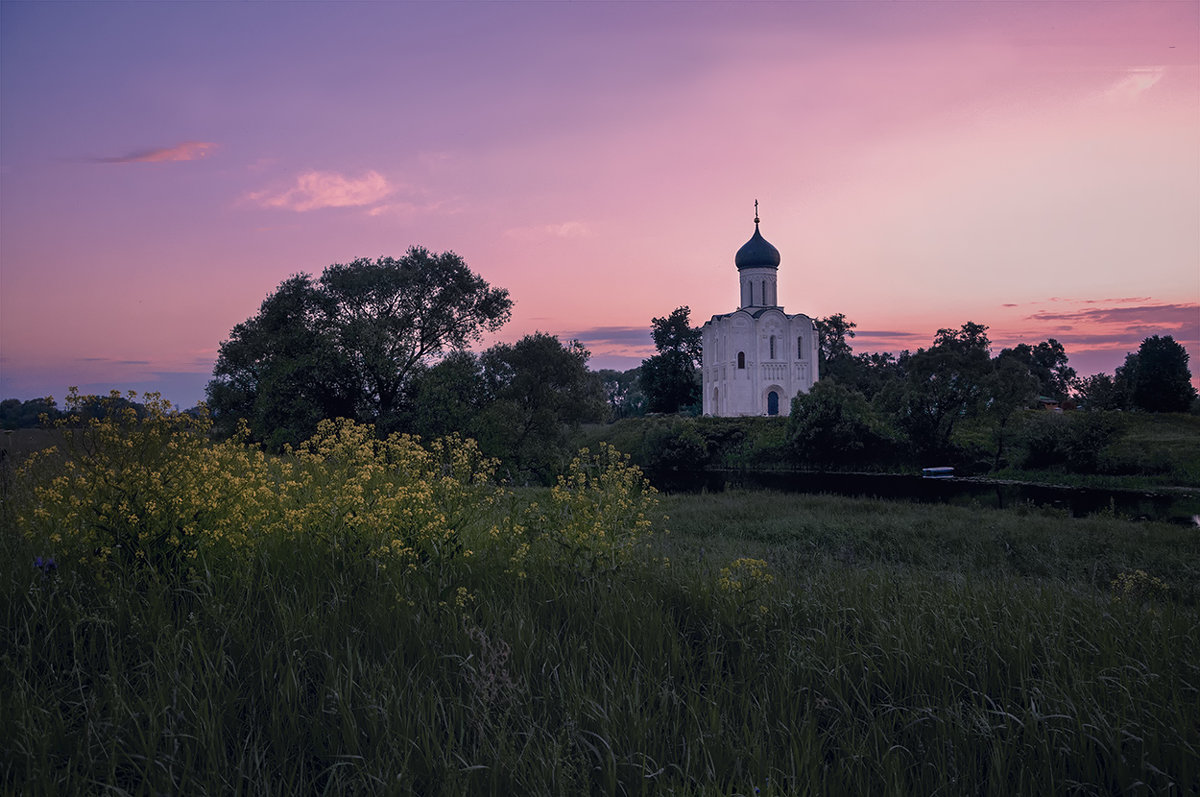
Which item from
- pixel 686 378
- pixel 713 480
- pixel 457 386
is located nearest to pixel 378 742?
pixel 457 386

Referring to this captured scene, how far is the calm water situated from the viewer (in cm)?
2453

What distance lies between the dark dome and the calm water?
35002mm

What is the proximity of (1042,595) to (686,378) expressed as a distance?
69.1 meters

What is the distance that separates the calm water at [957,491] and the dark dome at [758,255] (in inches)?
1378

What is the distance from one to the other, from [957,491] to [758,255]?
45675 mm

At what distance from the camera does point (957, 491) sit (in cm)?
3192

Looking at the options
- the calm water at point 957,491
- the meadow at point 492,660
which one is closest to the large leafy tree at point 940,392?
the calm water at point 957,491

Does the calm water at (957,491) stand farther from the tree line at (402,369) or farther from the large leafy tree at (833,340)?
the large leafy tree at (833,340)

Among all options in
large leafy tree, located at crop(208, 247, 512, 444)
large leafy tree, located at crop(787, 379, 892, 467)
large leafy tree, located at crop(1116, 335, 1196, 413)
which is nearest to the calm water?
large leafy tree, located at crop(787, 379, 892, 467)

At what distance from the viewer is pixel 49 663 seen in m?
3.67

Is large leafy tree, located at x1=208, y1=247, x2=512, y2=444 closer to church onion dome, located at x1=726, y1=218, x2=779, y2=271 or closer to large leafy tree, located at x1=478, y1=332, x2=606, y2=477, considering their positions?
large leafy tree, located at x1=478, y1=332, x2=606, y2=477

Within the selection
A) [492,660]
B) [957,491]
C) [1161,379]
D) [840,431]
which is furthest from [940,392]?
[492,660]

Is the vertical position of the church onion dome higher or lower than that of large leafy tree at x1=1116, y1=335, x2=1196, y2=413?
higher

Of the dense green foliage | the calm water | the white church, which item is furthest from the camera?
the white church
